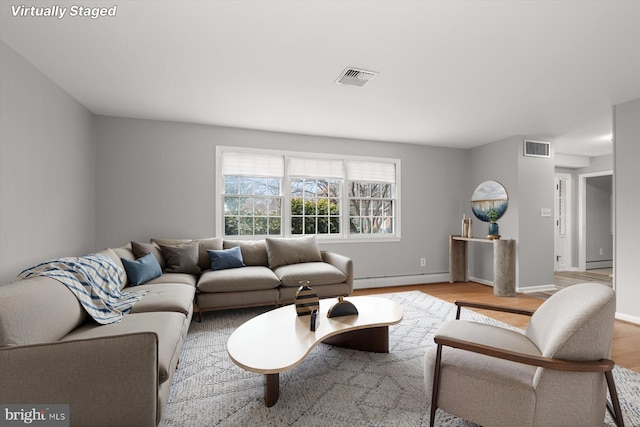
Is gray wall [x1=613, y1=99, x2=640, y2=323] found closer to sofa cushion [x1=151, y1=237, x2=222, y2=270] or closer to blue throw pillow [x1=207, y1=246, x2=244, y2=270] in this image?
blue throw pillow [x1=207, y1=246, x2=244, y2=270]

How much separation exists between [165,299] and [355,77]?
2624 mm

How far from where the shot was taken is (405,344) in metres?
2.89

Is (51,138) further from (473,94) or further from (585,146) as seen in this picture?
(585,146)

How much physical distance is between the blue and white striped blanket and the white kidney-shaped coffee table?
0.93m

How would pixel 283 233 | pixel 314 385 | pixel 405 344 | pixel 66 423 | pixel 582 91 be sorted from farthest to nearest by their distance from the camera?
pixel 283 233 < pixel 582 91 < pixel 405 344 < pixel 314 385 < pixel 66 423

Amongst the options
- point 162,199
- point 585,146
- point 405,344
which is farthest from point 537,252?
point 162,199

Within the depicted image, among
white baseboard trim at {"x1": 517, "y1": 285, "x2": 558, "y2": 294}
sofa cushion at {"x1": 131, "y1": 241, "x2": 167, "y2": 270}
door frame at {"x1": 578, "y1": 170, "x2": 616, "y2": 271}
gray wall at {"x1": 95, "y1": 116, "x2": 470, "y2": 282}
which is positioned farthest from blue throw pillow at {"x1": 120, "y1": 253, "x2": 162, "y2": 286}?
door frame at {"x1": 578, "y1": 170, "x2": 616, "y2": 271}

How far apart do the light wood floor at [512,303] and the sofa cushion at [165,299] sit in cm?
285

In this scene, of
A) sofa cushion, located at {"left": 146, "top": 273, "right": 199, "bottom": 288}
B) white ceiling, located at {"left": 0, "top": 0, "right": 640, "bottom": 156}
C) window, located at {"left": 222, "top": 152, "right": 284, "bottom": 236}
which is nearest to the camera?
white ceiling, located at {"left": 0, "top": 0, "right": 640, "bottom": 156}

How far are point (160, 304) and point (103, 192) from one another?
244 centimetres

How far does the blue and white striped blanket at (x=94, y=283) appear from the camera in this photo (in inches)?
82.1

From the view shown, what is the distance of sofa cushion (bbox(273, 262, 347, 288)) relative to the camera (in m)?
3.78

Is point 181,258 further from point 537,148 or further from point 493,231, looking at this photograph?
point 537,148

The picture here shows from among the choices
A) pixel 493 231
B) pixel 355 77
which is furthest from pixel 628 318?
pixel 355 77
